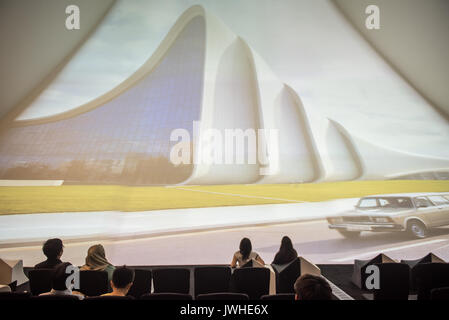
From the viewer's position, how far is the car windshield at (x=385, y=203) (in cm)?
773

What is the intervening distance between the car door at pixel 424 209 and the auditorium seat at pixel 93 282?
21.8 ft

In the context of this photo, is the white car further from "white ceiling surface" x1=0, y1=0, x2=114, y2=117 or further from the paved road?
"white ceiling surface" x1=0, y1=0, x2=114, y2=117

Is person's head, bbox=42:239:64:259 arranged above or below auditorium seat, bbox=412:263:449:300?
above

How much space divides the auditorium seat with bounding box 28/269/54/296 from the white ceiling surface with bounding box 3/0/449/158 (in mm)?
7319

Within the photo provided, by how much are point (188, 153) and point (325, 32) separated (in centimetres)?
536

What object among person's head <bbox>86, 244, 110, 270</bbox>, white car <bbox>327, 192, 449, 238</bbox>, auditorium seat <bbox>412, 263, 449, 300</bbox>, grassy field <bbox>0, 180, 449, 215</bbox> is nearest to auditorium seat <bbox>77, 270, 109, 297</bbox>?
person's head <bbox>86, 244, 110, 270</bbox>

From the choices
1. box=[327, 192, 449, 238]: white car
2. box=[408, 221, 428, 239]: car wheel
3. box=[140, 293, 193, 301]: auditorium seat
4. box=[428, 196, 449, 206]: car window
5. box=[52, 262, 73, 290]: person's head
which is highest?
box=[428, 196, 449, 206]: car window

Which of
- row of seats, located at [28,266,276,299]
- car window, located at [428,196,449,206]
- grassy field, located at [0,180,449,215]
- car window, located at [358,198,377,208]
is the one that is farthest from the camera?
grassy field, located at [0,180,449,215]

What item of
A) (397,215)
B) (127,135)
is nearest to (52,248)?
(397,215)

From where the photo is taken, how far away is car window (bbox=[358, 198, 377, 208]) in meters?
Result: 8.05

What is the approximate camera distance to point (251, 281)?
3.88m

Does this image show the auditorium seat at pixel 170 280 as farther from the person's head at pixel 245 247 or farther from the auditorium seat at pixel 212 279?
the person's head at pixel 245 247

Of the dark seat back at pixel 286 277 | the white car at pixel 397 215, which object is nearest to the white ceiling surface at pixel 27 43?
the dark seat back at pixel 286 277

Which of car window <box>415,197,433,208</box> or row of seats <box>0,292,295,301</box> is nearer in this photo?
row of seats <box>0,292,295,301</box>
